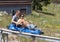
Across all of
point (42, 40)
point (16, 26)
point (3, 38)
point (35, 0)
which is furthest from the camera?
point (35, 0)

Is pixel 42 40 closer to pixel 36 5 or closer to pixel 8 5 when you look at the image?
pixel 8 5

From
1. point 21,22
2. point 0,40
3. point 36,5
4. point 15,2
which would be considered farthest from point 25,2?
point 0,40

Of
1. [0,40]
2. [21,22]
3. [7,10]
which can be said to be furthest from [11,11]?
[0,40]

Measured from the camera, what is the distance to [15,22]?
38.5ft

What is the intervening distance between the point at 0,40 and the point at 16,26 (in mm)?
4851

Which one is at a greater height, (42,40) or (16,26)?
(42,40)

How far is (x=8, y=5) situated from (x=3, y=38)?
15.2 metres

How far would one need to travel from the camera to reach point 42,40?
591cm

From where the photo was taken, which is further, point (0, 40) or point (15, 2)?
point (15, 2)

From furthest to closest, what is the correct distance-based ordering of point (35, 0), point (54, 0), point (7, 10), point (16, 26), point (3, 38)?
1. point (54, 0)
2. point (35, 0)
3. point (7, 10)
4. point (16, 26)
5. point (3, 38)

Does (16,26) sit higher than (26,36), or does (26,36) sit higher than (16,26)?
(26,36)

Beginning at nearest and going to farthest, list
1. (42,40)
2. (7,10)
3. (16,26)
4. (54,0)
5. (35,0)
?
1. (42,40)
2. (16,26)
3. (7,10)
4. (35,0)
5. (54,0)

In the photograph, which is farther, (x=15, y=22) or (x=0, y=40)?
(x=15, y=22)

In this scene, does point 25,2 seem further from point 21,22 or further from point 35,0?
point 21,22
